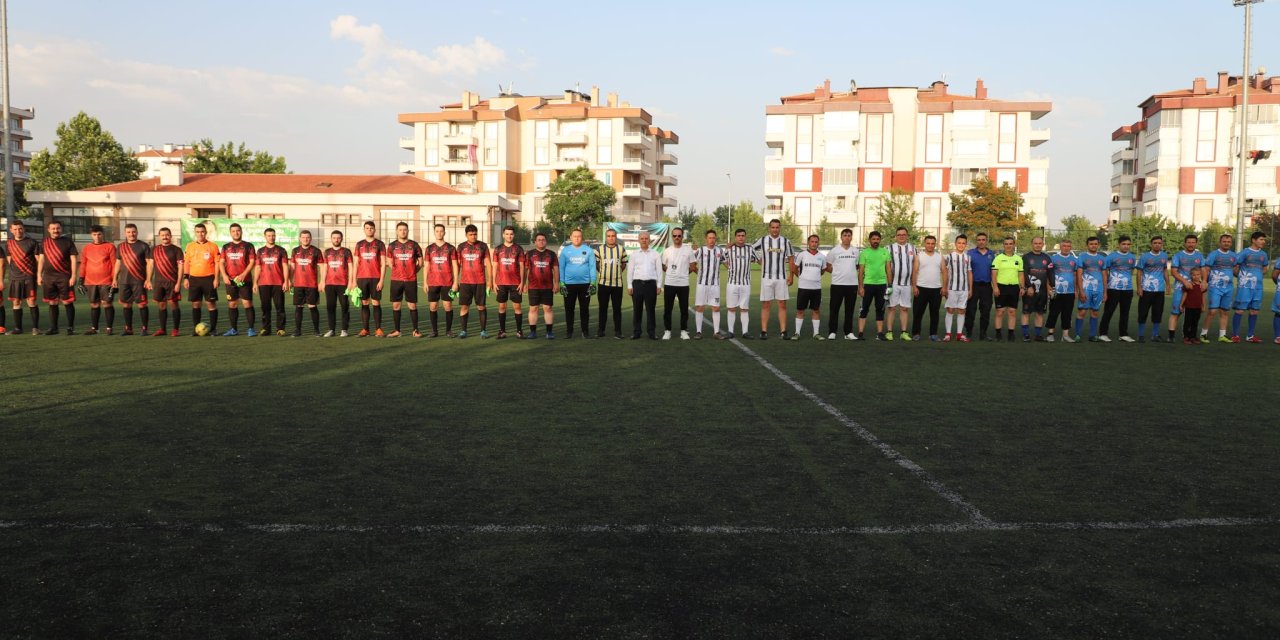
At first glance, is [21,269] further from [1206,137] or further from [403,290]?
[1206,137]

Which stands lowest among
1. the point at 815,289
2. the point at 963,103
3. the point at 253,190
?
the point at 815,289

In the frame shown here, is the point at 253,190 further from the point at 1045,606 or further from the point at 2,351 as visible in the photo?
the point at 1045,606

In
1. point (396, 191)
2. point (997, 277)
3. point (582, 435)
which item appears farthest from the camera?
point (396, 191)

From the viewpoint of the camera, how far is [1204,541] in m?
4.29

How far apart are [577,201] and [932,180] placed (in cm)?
2718

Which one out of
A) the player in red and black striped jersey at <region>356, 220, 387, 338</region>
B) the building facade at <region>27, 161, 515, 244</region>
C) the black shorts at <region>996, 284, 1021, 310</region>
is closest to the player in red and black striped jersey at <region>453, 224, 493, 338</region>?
the player in red and black striped jersey at <region>356, 220, 387, 338</region>

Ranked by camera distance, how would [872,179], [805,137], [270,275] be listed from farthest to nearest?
1. [805,137]
2. [872,179]
3. [270,275]

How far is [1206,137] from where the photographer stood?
6562 centimetres

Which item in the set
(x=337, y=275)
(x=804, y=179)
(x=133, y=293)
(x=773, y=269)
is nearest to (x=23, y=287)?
(x=133, y=293)

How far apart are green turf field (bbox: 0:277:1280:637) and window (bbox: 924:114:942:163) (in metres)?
63.6

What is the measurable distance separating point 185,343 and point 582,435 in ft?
26.4

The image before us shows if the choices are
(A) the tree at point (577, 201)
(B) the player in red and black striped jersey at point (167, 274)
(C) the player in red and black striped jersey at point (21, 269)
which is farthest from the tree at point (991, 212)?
(C) the player in red and black striped jersey at point (21, 269)

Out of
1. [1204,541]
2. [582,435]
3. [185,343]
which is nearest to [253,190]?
[185,343]

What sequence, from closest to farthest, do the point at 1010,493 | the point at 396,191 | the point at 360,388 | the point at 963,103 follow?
the point at 1010,493 < the point at 360,388 < the point at 396,191 < the point at 963,103
